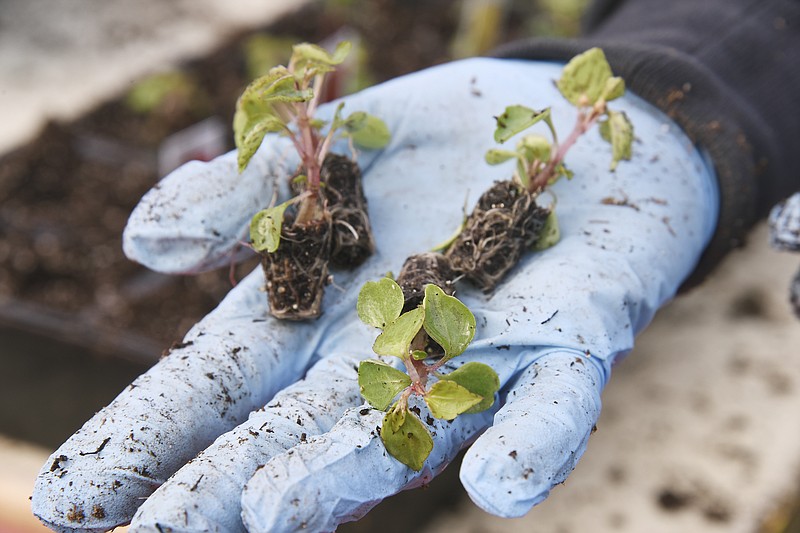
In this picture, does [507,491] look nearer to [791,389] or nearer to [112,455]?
[112,455]

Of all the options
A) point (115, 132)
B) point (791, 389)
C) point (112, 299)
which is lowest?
point (791, 389)

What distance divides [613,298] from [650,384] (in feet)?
3.31

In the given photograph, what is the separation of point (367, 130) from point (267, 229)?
32cm

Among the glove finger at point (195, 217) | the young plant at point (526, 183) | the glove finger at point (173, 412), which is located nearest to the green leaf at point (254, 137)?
the glove finger at point (195, 217)

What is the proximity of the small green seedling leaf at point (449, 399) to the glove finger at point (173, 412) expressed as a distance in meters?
0.29

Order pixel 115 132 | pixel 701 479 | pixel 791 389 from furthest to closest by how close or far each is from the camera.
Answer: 1. pixel 115 132
2. pixel 791 389
3. pixel 701 479

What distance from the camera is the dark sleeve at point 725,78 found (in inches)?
55.5

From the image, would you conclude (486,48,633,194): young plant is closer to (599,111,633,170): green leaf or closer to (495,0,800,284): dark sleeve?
(599,111,633,170): green leaf

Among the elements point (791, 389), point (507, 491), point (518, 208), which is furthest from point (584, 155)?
point (791, 389)

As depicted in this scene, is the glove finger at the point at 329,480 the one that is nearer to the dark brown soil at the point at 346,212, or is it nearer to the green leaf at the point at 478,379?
the green leaf at the point at 478,379

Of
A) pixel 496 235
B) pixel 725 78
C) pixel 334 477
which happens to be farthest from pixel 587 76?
pixel 334 477

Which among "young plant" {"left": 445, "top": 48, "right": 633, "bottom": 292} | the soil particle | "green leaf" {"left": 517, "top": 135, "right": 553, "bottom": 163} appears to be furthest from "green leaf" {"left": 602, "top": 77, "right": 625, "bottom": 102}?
the soil particle

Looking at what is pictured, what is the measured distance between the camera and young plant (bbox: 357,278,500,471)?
2.90ft

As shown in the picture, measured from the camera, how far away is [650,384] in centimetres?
200
